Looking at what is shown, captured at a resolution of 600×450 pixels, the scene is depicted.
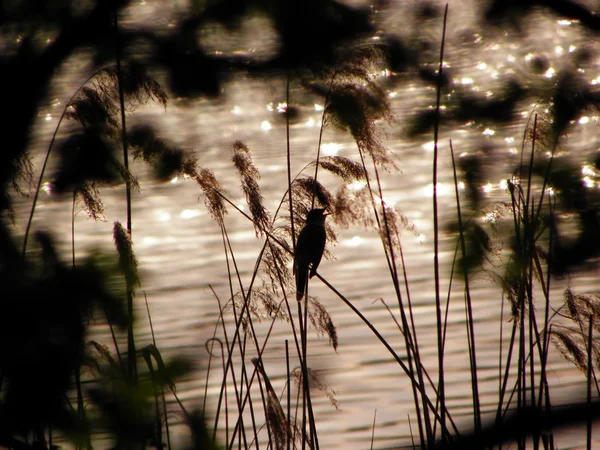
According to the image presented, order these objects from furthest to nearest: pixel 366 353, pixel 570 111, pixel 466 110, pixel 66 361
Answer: pixel 366 353 → pixel 466 110 → pixel 570 111 → pixel 66 361

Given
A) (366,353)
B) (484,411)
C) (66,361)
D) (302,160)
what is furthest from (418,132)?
(302,160)

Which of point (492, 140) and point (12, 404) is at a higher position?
point (492, 140)

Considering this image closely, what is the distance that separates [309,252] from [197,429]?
6.57ft

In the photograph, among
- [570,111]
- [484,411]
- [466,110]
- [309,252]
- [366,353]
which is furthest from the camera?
[366,353]

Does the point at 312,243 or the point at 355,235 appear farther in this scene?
the point at 355,235

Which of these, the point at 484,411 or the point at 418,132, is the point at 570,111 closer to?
the point at 418,132

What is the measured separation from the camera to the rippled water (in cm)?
287

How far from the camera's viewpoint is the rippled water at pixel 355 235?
2871 mm

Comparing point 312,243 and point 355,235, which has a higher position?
point 355,235

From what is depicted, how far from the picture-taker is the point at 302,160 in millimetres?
7137

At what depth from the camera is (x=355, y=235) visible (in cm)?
826

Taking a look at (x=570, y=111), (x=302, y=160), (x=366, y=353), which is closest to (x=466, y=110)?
(x=570, y=111)

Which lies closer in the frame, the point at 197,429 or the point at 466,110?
the point at 197,429

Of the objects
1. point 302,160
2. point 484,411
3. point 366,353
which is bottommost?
point 484,411
